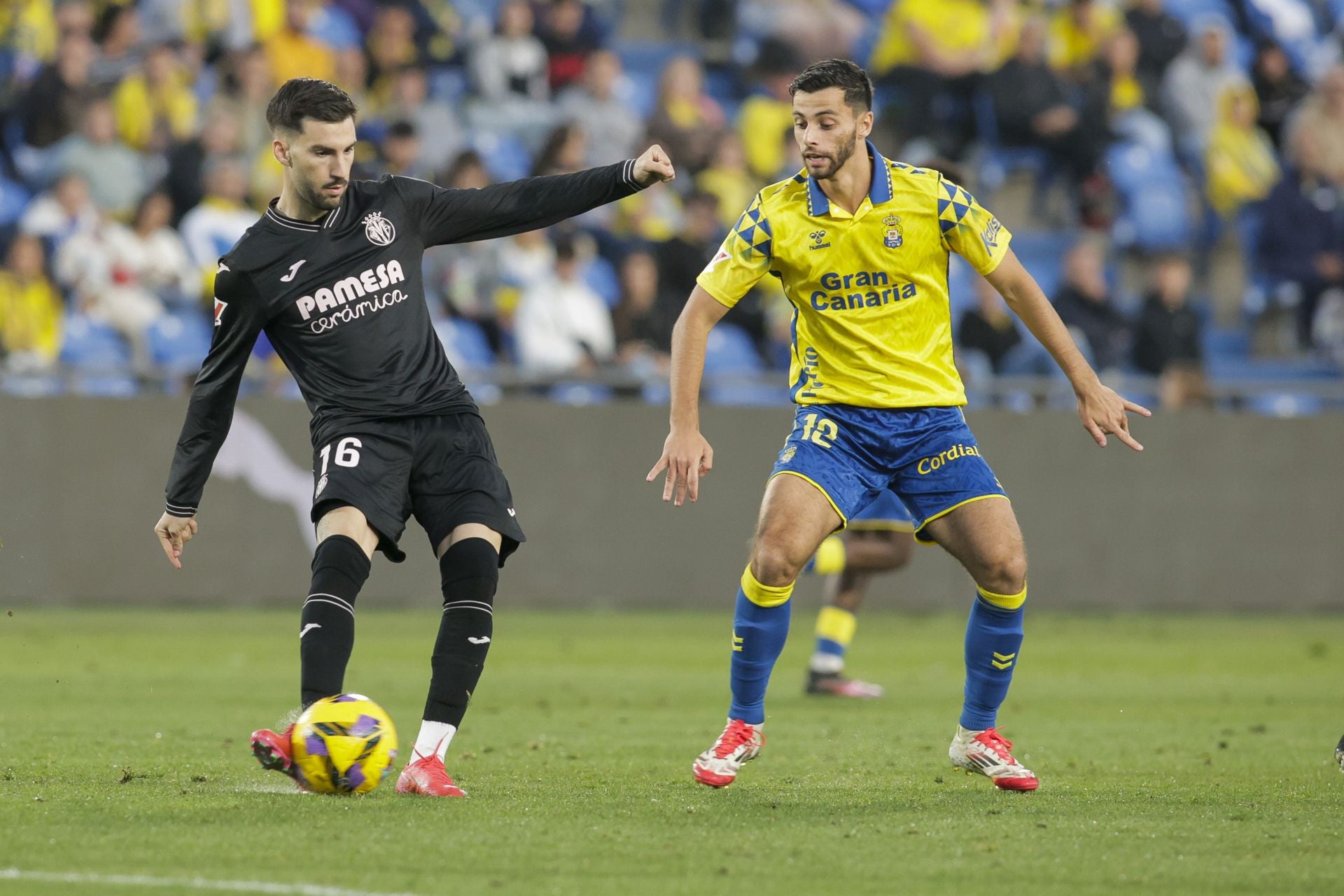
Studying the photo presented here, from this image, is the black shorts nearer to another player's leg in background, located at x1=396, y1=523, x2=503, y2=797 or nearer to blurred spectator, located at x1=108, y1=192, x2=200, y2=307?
another player's leg in background, located at x1=396, y1=523, x2=503, y2=797

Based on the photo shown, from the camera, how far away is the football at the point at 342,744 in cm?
583

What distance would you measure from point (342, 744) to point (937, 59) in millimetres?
14052

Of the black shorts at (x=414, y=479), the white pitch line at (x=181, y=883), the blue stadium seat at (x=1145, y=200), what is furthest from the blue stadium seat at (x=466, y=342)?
the white pitch line at (x=181, y=883)

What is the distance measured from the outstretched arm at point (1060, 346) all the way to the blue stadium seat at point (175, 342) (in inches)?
377

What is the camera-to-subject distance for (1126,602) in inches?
615

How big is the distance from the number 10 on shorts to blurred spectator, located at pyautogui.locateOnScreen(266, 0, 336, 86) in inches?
444

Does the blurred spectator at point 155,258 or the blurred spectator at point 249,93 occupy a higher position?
the blurred spectator at point 249,93

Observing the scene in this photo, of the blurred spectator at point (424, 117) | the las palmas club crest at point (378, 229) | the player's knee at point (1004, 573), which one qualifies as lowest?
the player's knee at point (1004, 573)

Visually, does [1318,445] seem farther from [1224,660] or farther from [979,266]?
[979,266]

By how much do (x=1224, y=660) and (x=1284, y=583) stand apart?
361 centimetres

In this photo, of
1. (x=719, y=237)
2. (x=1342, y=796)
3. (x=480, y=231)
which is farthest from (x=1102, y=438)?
(x=719, y=237)

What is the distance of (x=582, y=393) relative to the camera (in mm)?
15195

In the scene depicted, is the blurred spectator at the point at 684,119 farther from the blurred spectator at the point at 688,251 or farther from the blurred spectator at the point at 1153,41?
the blurred spectator at the point at 1153,41

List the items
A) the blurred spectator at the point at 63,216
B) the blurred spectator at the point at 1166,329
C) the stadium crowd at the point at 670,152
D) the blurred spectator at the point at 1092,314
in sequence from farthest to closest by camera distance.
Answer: the blurred spectator at the point at 1166,329 < the blurred spectator at the point at 1092,314 < the stadium crowd at the point at 670,152 < the blurred spectator at the point at 63,216
